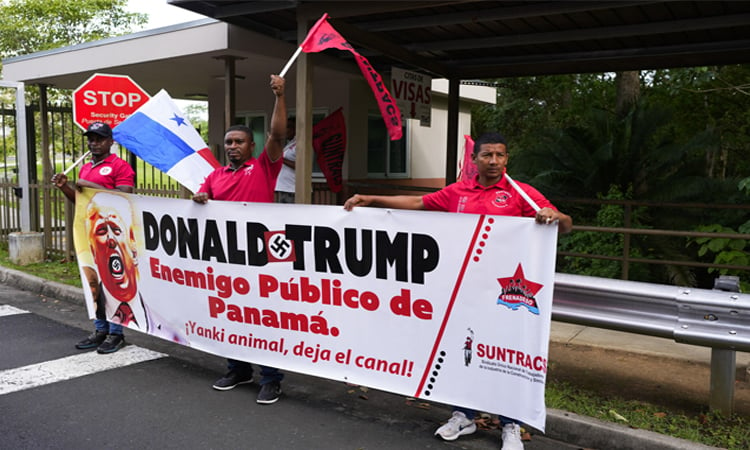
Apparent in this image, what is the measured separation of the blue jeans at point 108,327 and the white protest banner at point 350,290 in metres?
0.25

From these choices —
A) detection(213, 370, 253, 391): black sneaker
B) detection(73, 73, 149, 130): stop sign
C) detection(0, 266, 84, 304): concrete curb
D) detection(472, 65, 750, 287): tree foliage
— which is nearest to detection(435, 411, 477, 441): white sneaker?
detection(213, 370, 253, 391): black sneaker

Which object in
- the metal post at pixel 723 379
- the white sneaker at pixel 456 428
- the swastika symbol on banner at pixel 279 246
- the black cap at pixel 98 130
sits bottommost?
the white sneaker at pixel 456 428

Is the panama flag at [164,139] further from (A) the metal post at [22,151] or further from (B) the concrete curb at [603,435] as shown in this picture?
(A) the metal post at [22,151]

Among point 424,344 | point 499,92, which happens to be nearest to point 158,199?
point 424,344

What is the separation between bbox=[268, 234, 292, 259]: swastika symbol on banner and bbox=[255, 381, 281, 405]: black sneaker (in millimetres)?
930

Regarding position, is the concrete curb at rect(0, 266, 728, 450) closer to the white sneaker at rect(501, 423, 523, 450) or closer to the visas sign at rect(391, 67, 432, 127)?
the white sneaker at rect(501, 423, 523, 450)

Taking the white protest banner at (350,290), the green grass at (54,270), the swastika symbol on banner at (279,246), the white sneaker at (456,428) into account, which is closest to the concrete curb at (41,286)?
the green grass at (54,270)

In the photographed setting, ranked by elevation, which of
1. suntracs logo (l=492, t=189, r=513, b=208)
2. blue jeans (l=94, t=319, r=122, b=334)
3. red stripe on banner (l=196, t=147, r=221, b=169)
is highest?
red stripe on banner (l=196, t=147, r=221, b=169)

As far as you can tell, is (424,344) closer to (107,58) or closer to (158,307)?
(158,307)

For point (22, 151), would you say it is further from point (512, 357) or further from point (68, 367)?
point (512, 357)

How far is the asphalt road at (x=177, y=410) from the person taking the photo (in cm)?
378

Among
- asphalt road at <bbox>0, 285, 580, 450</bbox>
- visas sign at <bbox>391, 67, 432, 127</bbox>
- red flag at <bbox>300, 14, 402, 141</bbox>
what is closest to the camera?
asphalt road at <bbox>0, 285, 580, 450</bbox>

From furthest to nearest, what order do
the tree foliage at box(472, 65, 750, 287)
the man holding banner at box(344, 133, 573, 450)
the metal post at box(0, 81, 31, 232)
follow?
the metal post at box(0, 81, 31, 232) < the tree foliage at box(472, 65, 750, 287) < the man holding banner at box(344, 133, 573, 450)

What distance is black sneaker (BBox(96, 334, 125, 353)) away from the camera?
5.45 metres
